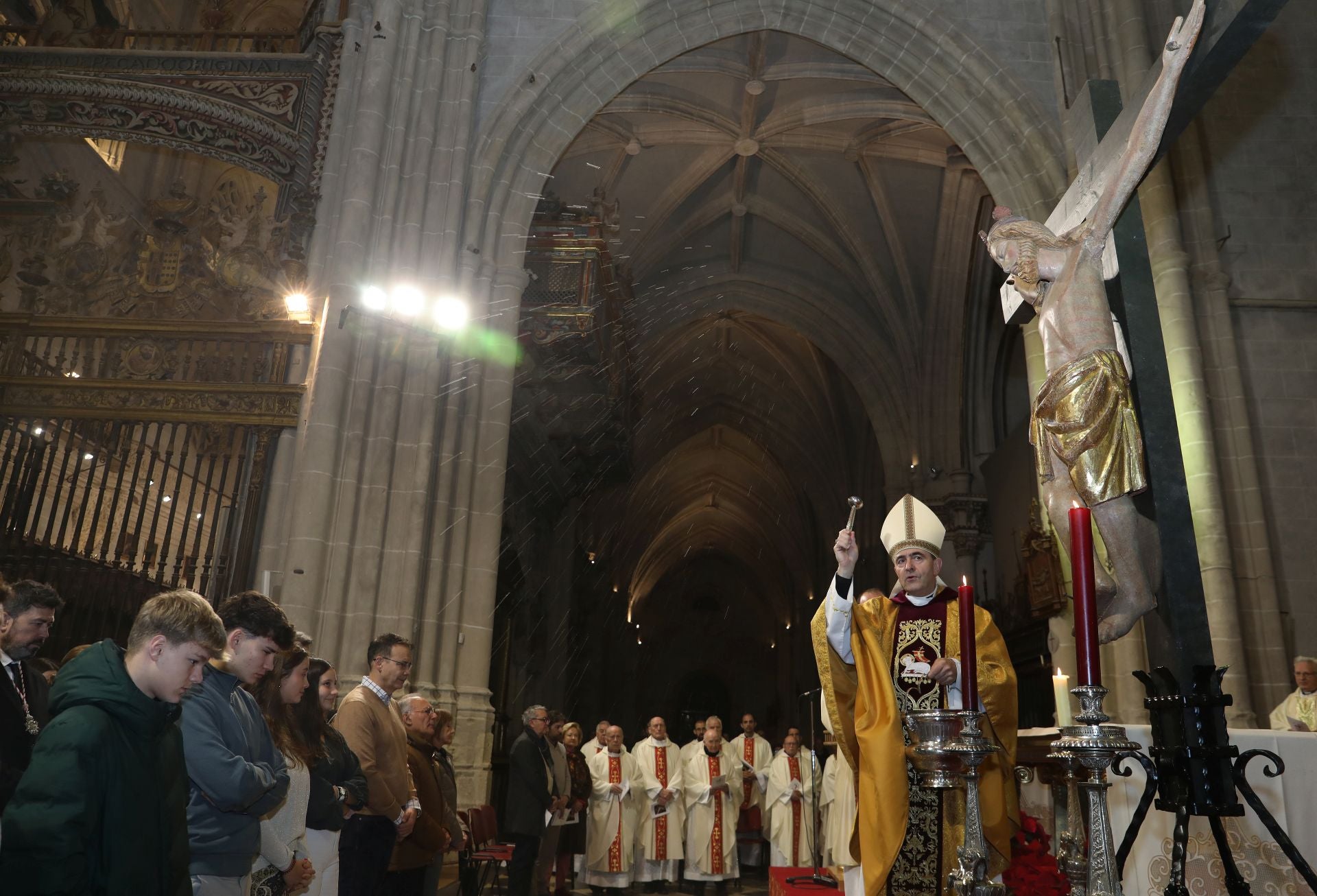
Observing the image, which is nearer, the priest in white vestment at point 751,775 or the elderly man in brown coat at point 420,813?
the elderly man in brown coat at point 420,813

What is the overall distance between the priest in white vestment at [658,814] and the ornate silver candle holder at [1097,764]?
8254 mm

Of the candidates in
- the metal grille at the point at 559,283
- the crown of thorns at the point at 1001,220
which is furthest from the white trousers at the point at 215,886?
the metal grille at the point at 559,283

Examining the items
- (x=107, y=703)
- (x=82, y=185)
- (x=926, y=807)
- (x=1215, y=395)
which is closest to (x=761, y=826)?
(x=1215, y=395)

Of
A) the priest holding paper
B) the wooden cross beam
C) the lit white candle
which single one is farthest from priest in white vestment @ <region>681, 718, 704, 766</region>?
the wooden cross beam

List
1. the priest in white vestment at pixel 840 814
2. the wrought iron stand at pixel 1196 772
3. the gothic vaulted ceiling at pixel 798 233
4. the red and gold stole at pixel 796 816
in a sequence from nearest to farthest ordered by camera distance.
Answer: the wrought iron stand at pixel 1196 772
the priest in white vestment at pixel 840 814
the red and gold stole at pixel 796 816
the gothic vaulted ceiling at pixel 798 233

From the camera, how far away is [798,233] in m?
15.6

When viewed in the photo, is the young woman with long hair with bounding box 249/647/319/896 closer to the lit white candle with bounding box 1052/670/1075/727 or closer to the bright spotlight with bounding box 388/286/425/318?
the lit white candle with bounding box 1052/670/1075/727

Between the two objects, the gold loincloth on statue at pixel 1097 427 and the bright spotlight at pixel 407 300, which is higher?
the bright spotlight at pixel 407 300

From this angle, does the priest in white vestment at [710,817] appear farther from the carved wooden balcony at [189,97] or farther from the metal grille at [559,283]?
the carved wooden balcony at [189,97]

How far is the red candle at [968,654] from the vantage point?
173 centimetres

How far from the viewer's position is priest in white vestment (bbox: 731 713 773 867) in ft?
35.1

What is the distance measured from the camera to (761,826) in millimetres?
11094

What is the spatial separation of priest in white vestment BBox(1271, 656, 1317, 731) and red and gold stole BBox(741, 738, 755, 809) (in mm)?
5849

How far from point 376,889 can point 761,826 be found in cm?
774
